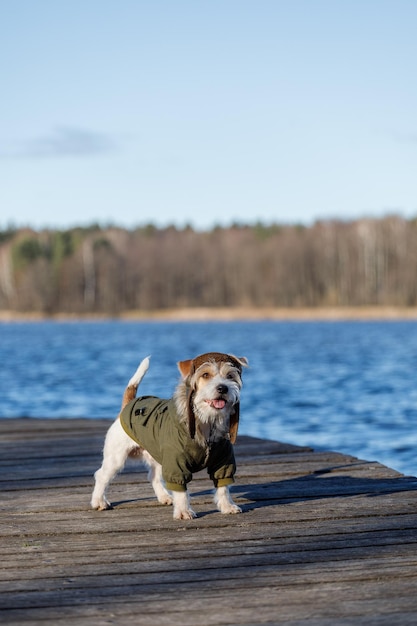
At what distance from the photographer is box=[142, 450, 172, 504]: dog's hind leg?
453 centimetres

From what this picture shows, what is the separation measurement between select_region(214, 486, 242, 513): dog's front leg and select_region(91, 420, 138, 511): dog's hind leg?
484 mm

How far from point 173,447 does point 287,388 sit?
15.4 m

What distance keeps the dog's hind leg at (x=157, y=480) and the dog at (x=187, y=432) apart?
0.04ft

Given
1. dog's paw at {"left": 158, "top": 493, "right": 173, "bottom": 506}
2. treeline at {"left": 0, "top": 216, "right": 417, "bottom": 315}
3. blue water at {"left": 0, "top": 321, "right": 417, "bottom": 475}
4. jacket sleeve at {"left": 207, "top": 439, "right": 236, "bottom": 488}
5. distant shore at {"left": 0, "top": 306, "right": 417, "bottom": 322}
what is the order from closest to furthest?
1. jacket sleeve at {"left": 207, "top": 439, "right": 236, "bottom": 488}
2. dog's paw at {"left": 158, "top": 493, "right": 173, "bottom": 506}
3. blue water at {"left": 0, "top": 321, "right": 417, "bottom": 475}
4. distant shore at {"left": 0, "top": 306, "right": 417, "bottom": 322}
5. treeline at {"left": 0, "top": 216, "right": 417, "bottom": 315}

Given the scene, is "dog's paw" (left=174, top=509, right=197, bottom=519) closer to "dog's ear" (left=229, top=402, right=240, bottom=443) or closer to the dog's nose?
"dog's ear" (left=229, top=402, right=240, bottom=443)

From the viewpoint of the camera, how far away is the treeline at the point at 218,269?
2589 inches

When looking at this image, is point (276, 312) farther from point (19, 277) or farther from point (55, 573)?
point (55, 573)

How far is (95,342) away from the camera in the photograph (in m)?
42.4

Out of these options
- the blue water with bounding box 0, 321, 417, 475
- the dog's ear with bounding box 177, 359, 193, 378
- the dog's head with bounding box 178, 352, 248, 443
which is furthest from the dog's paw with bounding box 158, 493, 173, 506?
the blue water with bounding box 0, 321, 417, 475

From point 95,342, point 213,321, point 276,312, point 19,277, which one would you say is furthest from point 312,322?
point 95,342

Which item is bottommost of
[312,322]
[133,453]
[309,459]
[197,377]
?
[312,322]

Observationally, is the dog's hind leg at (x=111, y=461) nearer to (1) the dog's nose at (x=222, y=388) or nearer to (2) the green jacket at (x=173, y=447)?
(2) the green jacket at (x=173, y=447)

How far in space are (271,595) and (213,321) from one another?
72682mm

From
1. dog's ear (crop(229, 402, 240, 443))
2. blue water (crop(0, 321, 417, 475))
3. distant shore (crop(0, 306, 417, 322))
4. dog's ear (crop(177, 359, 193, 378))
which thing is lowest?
distant shore (crop(0, 306, 417, 322))
